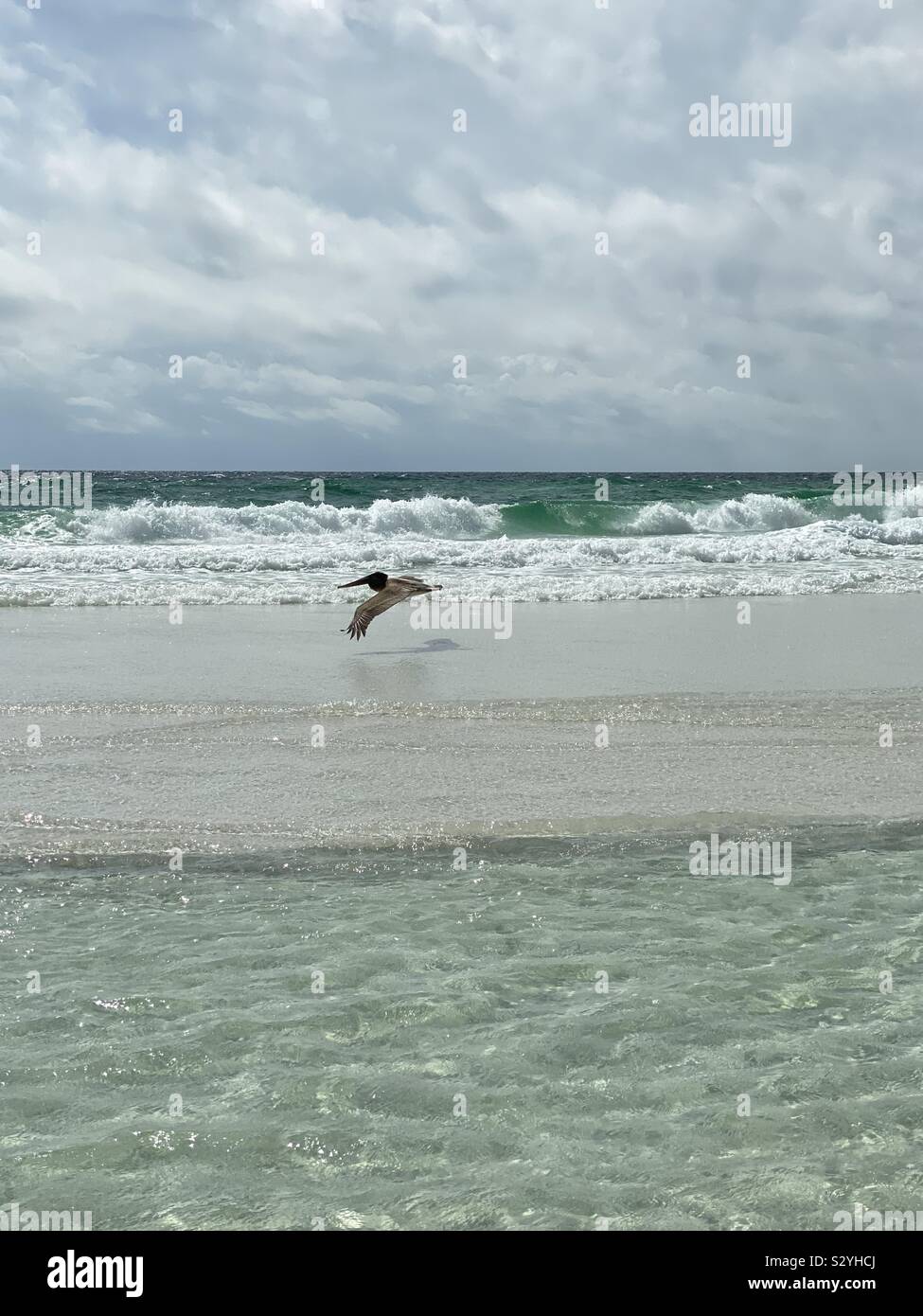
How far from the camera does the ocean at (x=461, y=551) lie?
15.7 metres

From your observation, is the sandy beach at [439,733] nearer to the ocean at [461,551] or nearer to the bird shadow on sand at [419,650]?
the bird shadow on sand at [419,650]

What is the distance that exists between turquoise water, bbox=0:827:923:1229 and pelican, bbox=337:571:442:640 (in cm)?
616

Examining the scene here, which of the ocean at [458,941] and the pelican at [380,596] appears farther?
the pelican at [380,596]

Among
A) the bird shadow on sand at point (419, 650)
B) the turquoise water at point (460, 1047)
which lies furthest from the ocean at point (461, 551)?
the turquoise water at point (460, 1047)

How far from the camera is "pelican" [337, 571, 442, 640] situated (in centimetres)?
1051

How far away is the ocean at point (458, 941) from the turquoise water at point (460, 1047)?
0.01m

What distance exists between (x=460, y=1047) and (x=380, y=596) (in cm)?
792

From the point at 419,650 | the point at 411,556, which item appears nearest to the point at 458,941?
the point at 419,650

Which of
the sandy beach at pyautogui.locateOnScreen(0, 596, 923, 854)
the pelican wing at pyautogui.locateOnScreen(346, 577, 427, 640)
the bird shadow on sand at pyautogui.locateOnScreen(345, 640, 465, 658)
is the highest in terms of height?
the pelican wing at pyautogui.locateOnScreen(346, 577, 427, 640)

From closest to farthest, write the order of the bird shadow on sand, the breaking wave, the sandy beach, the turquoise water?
the turquoise water < the sandy beach < the bird shadow on sand < the breaking wave

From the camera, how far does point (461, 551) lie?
20188mm

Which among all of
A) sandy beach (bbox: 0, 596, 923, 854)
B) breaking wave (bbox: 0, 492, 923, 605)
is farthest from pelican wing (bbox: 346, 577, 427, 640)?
breaking wave (bbox: 0, 492, 923, 605)

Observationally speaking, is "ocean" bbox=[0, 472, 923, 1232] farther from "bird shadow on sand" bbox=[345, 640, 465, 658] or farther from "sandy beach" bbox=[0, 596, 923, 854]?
"bird shadow on sand" bbox=[345, 640, 465, 658]
